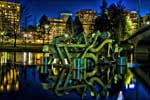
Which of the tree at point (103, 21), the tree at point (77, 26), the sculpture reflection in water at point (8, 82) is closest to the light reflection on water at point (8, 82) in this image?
the sculpture reflection in water at point (8, 82)

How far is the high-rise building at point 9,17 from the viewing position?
2903 inches

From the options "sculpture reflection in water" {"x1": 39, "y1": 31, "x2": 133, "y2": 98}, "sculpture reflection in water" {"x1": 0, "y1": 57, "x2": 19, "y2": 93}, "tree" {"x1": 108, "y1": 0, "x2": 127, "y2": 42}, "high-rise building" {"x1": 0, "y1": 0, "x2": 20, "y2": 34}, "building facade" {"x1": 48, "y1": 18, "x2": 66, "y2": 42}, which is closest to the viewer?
"sculpture reflection in water" {"x1": 0, "y1": 57, "x2": 19, "y2": 93}

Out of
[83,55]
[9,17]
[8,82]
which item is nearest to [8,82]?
[8,82]

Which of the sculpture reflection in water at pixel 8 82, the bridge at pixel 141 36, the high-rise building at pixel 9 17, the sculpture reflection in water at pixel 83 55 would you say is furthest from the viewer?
the high-rise building at pixel 9 17

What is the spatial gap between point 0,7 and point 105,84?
7506cm

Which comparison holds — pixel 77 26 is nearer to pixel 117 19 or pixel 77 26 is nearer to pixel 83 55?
pixel 117 19

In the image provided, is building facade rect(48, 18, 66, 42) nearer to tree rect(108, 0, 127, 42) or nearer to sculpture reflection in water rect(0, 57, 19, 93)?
tree rect(108, 0, 127, 42)

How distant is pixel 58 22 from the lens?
9844 centimetres

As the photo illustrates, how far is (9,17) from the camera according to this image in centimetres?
8156

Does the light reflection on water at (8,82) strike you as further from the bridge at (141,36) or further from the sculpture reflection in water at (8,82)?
the bridge at (141,36)

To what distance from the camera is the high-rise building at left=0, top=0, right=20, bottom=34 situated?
242 ft

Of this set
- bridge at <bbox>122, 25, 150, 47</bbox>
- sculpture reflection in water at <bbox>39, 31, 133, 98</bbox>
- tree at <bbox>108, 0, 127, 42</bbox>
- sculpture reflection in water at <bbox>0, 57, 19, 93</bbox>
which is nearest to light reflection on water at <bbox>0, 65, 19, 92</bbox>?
sculpture reflection in water at <bbox>0, 57, 19, 93</bbox>

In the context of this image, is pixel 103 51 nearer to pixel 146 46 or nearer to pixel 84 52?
pixel 84 52

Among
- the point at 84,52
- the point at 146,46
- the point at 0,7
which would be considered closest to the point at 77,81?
the point at 84,52
